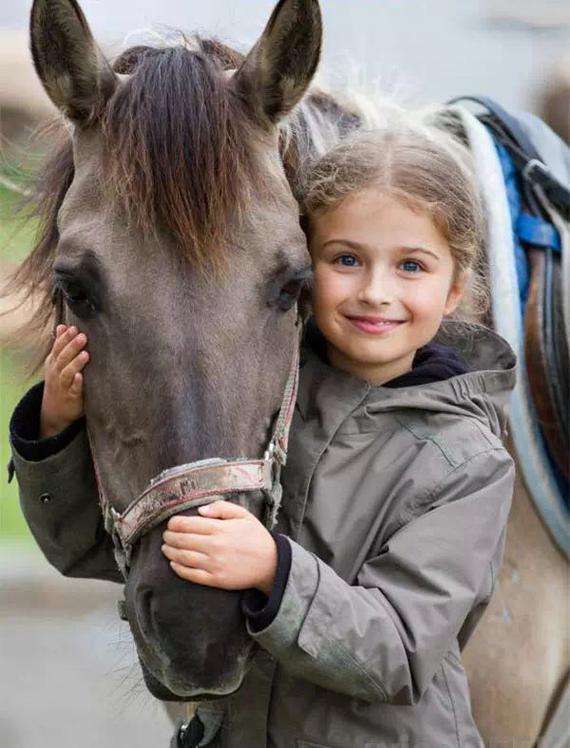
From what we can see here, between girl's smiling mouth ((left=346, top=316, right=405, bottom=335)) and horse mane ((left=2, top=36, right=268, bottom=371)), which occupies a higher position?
horse mane ((left=2, top=36, right=268, bottom=371))

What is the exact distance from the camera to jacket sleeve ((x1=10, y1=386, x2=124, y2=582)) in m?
1.63

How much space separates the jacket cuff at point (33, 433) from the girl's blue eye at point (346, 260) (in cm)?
46

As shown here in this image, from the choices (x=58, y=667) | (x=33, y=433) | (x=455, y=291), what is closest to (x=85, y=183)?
(x=33, y=433)

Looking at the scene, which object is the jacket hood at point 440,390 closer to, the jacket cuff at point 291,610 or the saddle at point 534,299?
the jacket cuff at point 291,610

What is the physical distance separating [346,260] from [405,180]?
15cm

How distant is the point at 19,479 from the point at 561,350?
3.86ft

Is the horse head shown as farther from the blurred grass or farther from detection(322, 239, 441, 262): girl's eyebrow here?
the blurred grass

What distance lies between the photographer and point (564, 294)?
2.26 meters

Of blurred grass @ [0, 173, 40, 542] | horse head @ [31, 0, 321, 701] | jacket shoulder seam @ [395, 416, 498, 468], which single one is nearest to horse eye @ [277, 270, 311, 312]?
horse head @ [31, 0, 321, 701]

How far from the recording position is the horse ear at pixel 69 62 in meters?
1.57

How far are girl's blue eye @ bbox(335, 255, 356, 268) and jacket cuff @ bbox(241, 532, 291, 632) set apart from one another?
0.46m

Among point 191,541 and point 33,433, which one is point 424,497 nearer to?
point 191,541

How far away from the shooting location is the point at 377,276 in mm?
1595

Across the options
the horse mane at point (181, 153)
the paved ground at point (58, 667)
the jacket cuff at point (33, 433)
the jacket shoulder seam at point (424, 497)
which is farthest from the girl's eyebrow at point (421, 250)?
the paved ground at point (58, 667)
